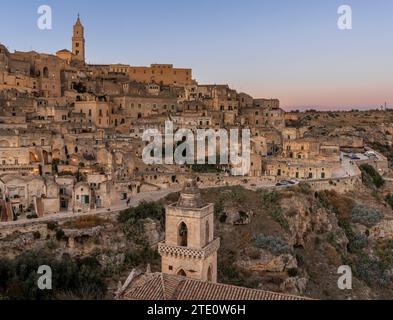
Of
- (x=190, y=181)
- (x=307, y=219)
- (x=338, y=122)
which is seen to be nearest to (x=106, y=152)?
(x=307, y=219)

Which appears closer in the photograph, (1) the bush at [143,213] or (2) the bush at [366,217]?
(1) the bush at [143,213]

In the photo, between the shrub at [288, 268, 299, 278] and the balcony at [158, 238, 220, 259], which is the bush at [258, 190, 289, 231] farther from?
the balcony at [158, 238, 220, 259]

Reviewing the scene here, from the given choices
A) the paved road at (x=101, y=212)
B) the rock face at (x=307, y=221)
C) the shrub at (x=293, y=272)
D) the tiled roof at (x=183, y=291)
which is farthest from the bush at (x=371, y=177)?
the tiled roof at (x=183, y=291)

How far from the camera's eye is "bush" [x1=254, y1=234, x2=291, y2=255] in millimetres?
30625

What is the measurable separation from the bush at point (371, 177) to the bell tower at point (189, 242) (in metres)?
32.1

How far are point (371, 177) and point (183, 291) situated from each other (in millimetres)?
37969

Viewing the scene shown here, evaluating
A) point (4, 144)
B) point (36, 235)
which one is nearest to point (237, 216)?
point (36, 235)

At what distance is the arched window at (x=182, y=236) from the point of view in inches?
690

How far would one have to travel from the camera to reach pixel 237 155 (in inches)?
1694

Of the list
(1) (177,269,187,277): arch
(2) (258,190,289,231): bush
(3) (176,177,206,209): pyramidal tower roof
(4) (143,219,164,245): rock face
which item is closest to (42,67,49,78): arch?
(4) (143,219,164,245): rock face

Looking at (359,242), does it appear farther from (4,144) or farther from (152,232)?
(4,144)

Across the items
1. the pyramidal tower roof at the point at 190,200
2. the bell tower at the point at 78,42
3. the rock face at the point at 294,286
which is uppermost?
the bell tower at the point at 78,42

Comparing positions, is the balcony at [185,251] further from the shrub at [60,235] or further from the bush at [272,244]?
the bush at [272,244]
